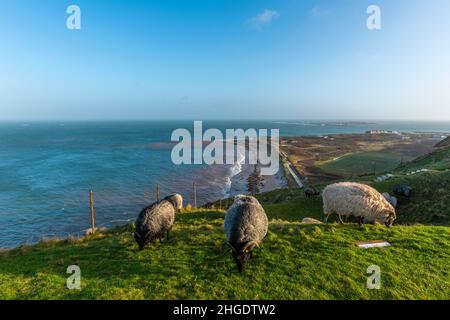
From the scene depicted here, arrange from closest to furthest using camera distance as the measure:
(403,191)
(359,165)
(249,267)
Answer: (249,267), (403,191), (359,165)

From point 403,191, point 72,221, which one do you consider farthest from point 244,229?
point 72,221

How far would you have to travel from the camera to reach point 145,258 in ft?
37.6

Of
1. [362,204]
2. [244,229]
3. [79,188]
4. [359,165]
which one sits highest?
[244,229]

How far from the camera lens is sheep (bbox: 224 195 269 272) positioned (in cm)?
1028

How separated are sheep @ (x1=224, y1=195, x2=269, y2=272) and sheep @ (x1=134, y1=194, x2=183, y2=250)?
12.5 feet

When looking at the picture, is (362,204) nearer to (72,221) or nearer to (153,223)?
(153,223)

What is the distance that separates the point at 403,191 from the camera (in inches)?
960

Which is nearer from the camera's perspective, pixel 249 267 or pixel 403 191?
pixel 249 267

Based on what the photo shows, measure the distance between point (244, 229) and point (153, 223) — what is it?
5039 millimetres

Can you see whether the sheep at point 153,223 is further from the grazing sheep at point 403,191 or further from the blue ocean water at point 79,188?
the blue ocean water at point 79,188

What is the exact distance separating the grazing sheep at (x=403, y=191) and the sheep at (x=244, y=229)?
19.3m

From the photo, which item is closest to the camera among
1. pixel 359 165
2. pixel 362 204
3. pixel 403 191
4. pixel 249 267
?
pixel 249 267

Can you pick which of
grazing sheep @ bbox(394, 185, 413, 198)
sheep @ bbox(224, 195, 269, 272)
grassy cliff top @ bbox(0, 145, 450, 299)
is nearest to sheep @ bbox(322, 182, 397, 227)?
grassy cliff top @ bbox(0, 145, 450, 299)

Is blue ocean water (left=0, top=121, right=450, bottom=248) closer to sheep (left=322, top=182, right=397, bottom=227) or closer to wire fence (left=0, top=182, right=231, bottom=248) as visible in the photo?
wire fence (left=0, top=182, right=231, bottom=248)
